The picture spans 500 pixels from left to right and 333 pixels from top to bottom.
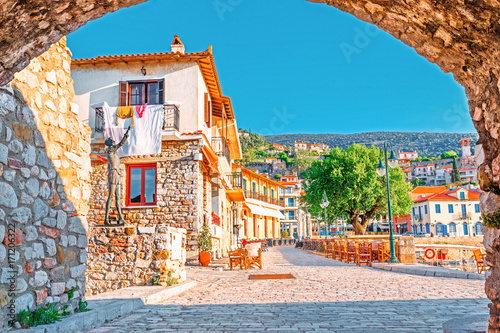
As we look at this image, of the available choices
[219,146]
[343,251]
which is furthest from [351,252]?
[219,146]

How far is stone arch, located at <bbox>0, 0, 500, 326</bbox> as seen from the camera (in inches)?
109

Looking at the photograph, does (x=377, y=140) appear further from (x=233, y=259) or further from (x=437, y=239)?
(x=233, y=259)

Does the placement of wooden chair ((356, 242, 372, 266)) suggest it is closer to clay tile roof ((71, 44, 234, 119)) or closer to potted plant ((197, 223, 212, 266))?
potted plant ((197, 223, 212, 266))

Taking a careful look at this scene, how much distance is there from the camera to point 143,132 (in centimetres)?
1527

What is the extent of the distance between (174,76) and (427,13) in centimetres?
1411

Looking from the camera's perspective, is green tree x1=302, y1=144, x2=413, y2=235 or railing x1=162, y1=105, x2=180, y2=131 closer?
railing x1=162, y1=105, x2=180, y2=131

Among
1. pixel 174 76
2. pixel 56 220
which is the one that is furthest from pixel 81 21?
pixel 174 76

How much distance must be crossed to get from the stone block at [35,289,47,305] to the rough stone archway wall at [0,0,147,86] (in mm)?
2675

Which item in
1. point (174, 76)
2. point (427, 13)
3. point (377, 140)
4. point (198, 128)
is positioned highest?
point (377, 140)

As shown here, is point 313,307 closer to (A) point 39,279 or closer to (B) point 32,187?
(A) point 39,279

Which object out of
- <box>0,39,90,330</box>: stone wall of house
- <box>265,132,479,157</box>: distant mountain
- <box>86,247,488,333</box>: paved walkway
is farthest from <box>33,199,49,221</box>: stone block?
<box>265,132,479,157</box>: distant mountain

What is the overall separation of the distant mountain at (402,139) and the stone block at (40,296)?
168826 millimetres

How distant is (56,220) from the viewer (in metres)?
5.29

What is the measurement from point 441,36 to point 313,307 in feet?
16.2
